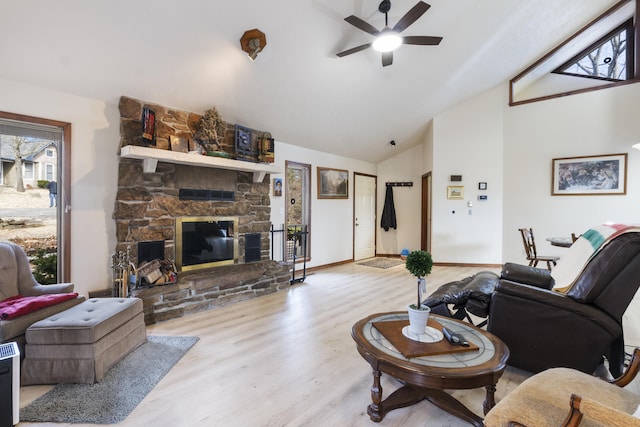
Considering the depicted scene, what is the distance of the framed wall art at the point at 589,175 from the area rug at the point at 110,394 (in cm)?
655

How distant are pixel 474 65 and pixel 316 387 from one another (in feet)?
17.0

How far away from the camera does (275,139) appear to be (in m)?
5.03

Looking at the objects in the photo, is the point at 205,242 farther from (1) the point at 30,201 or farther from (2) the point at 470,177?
(2) the point at 470,177

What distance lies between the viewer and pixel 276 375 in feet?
7.13

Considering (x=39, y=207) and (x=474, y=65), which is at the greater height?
(x=474, y=65)

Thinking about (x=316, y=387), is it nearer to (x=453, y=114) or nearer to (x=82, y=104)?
(x=82, y=104)

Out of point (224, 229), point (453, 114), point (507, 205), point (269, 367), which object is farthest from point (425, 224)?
point (269, 367)

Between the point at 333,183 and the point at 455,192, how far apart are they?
8.22 ft

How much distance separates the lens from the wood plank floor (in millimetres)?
1746

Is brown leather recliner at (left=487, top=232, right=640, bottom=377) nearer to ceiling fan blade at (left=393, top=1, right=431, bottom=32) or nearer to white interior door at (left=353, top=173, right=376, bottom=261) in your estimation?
ceiling fan blade at (left=393, top=1, right=431, bottom=32)

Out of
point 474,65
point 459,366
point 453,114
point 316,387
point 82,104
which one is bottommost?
point 316,387

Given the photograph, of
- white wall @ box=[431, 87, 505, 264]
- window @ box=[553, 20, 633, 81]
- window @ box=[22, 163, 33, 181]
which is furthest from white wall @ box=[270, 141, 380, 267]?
window @ box=[553, 20, 633, 81]

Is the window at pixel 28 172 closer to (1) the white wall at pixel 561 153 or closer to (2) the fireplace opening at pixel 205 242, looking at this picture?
(2) the fireplace opening at pixel 205 242

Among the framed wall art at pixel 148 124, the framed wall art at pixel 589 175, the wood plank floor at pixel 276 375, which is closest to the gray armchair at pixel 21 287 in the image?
the wood plank floor at pixel 276 375
